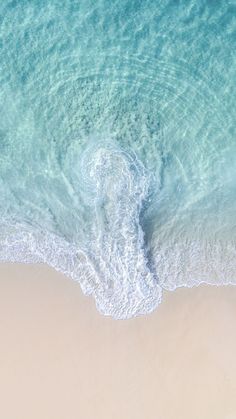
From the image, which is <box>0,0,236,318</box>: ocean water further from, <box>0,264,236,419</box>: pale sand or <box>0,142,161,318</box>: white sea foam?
<box>0,264,236,419</box>: pale sand

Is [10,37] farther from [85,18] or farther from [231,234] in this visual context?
[231,234]

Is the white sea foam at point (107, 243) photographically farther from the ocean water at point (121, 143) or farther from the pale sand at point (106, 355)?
the pale sand at point (106, 355)

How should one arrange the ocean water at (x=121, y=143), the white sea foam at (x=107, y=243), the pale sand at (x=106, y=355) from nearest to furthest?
the pale sand at (x=106, y=355) → the white sea foam at (x=107, y=243) → the ocean water at (x=121, y=143)

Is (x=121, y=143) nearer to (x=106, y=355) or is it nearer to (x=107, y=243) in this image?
(x=107, y=243)

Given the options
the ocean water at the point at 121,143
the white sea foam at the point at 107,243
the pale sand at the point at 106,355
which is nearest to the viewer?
the pale sand at the point at 106,355

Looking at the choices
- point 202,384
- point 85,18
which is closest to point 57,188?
point 85,18

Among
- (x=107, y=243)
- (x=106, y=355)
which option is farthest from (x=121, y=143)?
(x=106, y=355)

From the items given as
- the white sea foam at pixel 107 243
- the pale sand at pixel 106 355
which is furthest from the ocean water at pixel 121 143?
the pale sand at pixel 106 355
